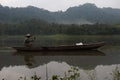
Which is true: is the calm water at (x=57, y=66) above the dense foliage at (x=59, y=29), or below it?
below

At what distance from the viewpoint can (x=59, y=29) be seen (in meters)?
63.1

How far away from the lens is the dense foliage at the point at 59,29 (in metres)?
58.0

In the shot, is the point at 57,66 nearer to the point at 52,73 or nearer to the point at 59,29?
the point at 52,73

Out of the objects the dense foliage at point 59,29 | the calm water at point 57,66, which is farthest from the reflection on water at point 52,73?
the dense foliage at point 59,29

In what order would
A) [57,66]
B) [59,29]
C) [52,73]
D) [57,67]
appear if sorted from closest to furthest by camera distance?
[52,73] → [57,67] → [57,66] → [59,29]

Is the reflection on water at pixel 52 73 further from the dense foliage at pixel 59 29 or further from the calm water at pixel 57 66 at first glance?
the dense foliage at pixel 59 29

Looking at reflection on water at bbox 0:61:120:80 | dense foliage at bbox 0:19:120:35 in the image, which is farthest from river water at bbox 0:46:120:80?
dense foliage at bbox 0:19:120:35

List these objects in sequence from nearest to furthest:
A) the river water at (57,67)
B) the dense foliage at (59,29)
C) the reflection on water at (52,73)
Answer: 1. the reflection on water at (52,73)
2. the river water at (57,67)
3. the dense foliage at (59,29)

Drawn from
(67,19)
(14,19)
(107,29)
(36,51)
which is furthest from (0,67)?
(67,19)

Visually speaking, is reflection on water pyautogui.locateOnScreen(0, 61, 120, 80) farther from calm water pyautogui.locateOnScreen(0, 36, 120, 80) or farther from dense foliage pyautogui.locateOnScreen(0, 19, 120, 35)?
dense foliage pyautogui.locateOnScreen(0, 19, 120, 35)

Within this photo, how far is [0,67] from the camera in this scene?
602 inches

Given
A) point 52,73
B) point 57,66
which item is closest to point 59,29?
point 57,66

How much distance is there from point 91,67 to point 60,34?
4637cm

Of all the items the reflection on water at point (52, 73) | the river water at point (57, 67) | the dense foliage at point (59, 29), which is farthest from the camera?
the dense foliage at point (59, 29)
